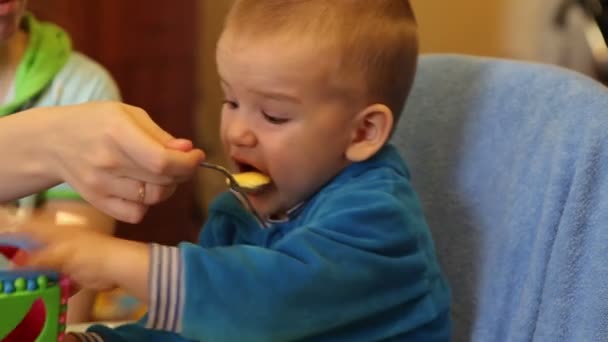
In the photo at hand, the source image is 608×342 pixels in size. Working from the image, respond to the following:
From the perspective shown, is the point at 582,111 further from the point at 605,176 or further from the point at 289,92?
the point at 289,92


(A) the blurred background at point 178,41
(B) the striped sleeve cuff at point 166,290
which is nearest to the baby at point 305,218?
(B) the striped sleeve cuff at point 166,290

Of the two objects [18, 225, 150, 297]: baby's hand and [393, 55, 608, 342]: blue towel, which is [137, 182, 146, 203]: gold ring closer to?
[18, 225, 150, 297]: baby's hand

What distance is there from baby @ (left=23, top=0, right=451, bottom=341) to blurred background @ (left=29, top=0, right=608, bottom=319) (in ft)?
3.33

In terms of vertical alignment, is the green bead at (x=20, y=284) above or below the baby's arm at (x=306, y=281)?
above

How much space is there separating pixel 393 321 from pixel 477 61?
0.35 meters

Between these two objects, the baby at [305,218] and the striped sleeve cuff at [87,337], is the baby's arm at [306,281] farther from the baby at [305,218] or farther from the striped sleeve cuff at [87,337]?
the striped sleeve cuff at [87,337]

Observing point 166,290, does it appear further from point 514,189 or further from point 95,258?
point 514,189

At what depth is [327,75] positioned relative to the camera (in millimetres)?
702

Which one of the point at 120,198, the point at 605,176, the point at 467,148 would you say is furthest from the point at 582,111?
the point at 120,198

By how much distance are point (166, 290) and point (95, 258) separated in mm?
57

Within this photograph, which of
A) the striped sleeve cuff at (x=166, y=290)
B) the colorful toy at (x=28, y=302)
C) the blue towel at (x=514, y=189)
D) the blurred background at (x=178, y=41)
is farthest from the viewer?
the blurred background at (x=178, y=41)

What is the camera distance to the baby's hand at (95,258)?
0.53 meters

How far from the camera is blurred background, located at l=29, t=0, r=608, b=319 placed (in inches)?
68.4

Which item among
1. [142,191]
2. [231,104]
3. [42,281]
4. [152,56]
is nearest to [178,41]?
[152,56]
